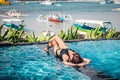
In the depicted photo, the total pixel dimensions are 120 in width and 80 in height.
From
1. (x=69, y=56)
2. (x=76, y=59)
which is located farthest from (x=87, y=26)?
(x=76, y=59)

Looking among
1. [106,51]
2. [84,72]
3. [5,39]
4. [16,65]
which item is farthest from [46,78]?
[5,39]

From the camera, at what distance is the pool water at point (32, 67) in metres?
10.8

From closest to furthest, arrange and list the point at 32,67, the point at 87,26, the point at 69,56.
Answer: the point at 69,56, the point at 32,67, the point at 87,26

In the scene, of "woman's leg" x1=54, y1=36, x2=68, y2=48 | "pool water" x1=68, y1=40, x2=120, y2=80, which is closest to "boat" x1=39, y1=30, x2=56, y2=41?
"pool water" x1=68, y1=40, x2=120, y2=80

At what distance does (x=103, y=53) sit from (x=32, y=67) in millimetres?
4924

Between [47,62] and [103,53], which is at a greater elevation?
[47,62]

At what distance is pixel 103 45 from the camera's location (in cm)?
1809

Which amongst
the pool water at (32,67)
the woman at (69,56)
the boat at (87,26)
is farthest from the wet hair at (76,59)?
the boat at (87,26)

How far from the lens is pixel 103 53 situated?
623 inches

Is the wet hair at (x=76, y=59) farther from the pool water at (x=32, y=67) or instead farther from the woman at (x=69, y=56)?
the pool water at (x=32, y=67)

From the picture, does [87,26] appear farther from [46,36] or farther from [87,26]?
[46,36]

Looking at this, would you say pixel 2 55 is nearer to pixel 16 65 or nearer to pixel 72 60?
pixel 16 65

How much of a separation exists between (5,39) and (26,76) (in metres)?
7.17

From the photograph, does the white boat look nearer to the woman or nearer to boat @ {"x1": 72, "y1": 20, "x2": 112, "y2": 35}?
boat @ {"x1": 72, "y1": 20, "x2": 112, "y2": 35}
